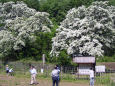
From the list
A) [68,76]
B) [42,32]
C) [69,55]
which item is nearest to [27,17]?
[42,32]

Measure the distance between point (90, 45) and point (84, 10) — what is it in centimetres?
607

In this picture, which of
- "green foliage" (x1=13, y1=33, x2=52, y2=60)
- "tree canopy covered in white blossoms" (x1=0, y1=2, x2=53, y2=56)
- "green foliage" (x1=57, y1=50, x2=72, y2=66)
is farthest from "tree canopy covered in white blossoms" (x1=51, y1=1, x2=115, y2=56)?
"tree canopy covered in white blossoms" (x1=0, y1=2, x2=53, y2=56)

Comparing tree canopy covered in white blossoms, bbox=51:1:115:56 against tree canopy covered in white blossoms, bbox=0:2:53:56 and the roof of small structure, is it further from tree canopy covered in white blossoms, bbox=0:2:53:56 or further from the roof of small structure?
tree canopy covered in white blossoms, bbox=0:2:53:56

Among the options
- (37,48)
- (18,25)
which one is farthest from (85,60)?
(18,25)

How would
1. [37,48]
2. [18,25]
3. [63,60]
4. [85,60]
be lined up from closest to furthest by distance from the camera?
[85,60], [63,60], [18,25], [37,48]

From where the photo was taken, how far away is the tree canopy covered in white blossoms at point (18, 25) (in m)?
37.7

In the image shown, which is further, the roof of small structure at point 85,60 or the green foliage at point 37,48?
the green foliage at point 37,48

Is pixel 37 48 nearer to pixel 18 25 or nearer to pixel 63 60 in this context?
pixel 18 25

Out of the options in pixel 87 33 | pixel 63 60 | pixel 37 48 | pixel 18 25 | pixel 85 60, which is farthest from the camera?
pixel 37 48

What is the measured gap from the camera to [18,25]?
4000cm

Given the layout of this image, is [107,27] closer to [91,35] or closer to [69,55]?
[91,35]

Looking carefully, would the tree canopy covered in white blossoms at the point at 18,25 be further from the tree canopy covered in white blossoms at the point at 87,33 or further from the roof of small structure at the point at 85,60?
the roof of small structure at the point at 85,60

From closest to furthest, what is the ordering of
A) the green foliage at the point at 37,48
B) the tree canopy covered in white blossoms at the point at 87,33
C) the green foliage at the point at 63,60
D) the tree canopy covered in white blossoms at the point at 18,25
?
the green foliage at the point at 63,60 < the tree canopy covered in white blossoms at the point at 87,33 < the tree canopy covered in white blossoms at the point at 18,25 < the green foliage at the point at 37,48

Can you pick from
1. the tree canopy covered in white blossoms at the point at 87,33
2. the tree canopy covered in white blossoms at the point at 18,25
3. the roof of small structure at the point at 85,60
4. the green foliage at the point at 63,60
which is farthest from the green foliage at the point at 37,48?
the roof of small structure at the point at 85,60
